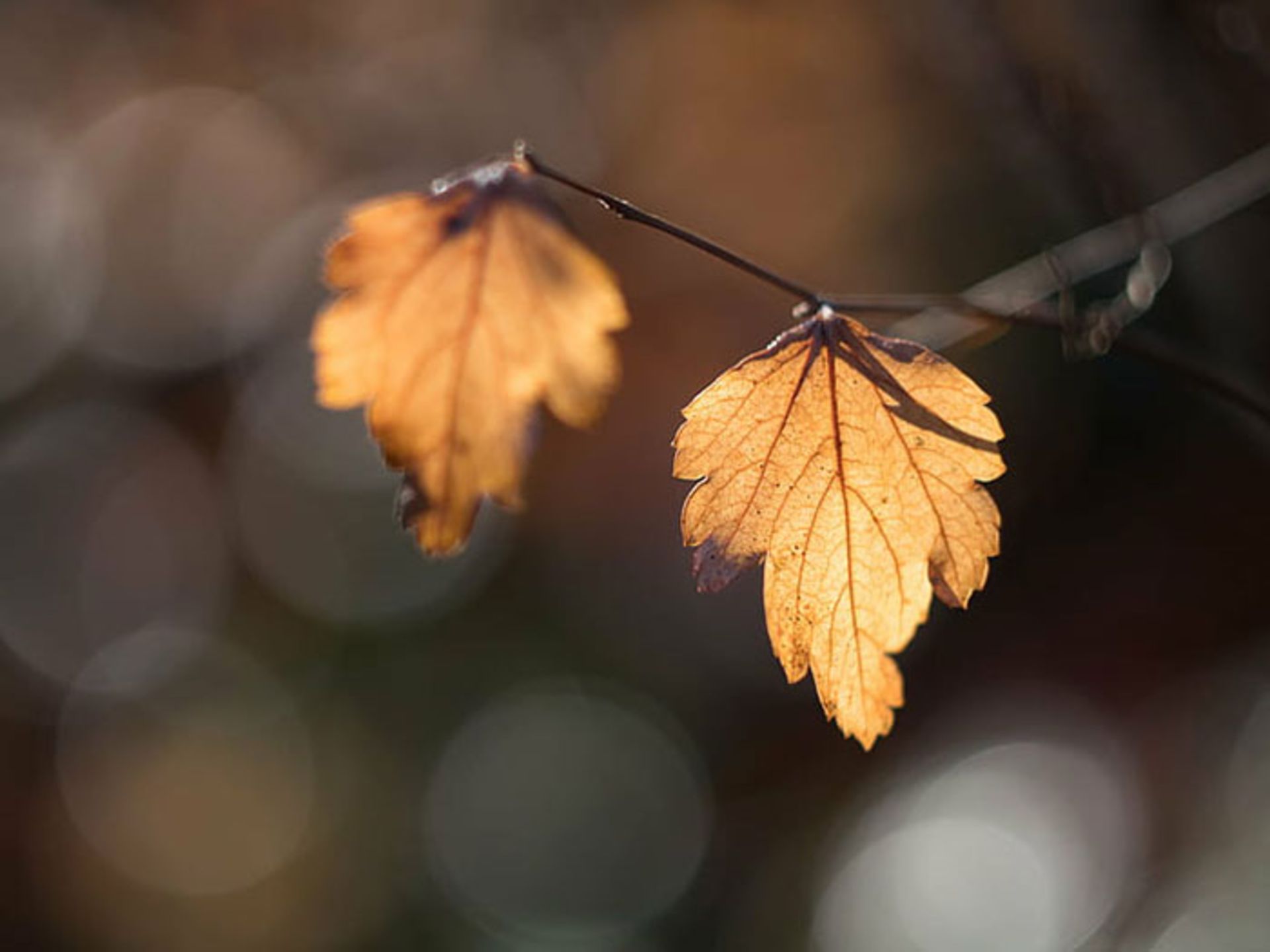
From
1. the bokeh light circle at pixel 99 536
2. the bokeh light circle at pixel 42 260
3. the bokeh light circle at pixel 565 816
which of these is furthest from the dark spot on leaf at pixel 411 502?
the bokeh light circle at pixel 42 260

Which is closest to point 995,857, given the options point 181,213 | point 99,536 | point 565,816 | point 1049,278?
point 1049,278

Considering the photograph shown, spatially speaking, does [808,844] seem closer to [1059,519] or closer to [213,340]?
[1059,519]

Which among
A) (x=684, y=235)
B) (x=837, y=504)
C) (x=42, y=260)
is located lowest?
(x=837, y=504)

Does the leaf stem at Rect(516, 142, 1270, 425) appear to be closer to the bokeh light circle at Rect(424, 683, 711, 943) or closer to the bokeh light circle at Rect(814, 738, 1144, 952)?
the bokeh light circle at Rect(814, 738, 1144, 952)

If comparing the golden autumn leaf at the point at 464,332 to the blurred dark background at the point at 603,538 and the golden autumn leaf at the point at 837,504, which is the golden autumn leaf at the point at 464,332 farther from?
the blurred dark background at the point at 603,538

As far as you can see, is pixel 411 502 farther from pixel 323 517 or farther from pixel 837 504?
pixel 323 517

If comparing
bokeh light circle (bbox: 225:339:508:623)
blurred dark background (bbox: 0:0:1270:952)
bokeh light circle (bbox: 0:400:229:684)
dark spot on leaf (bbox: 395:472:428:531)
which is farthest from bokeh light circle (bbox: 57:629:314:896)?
dark spot on leaf (bbox: 395:472:428:531)
